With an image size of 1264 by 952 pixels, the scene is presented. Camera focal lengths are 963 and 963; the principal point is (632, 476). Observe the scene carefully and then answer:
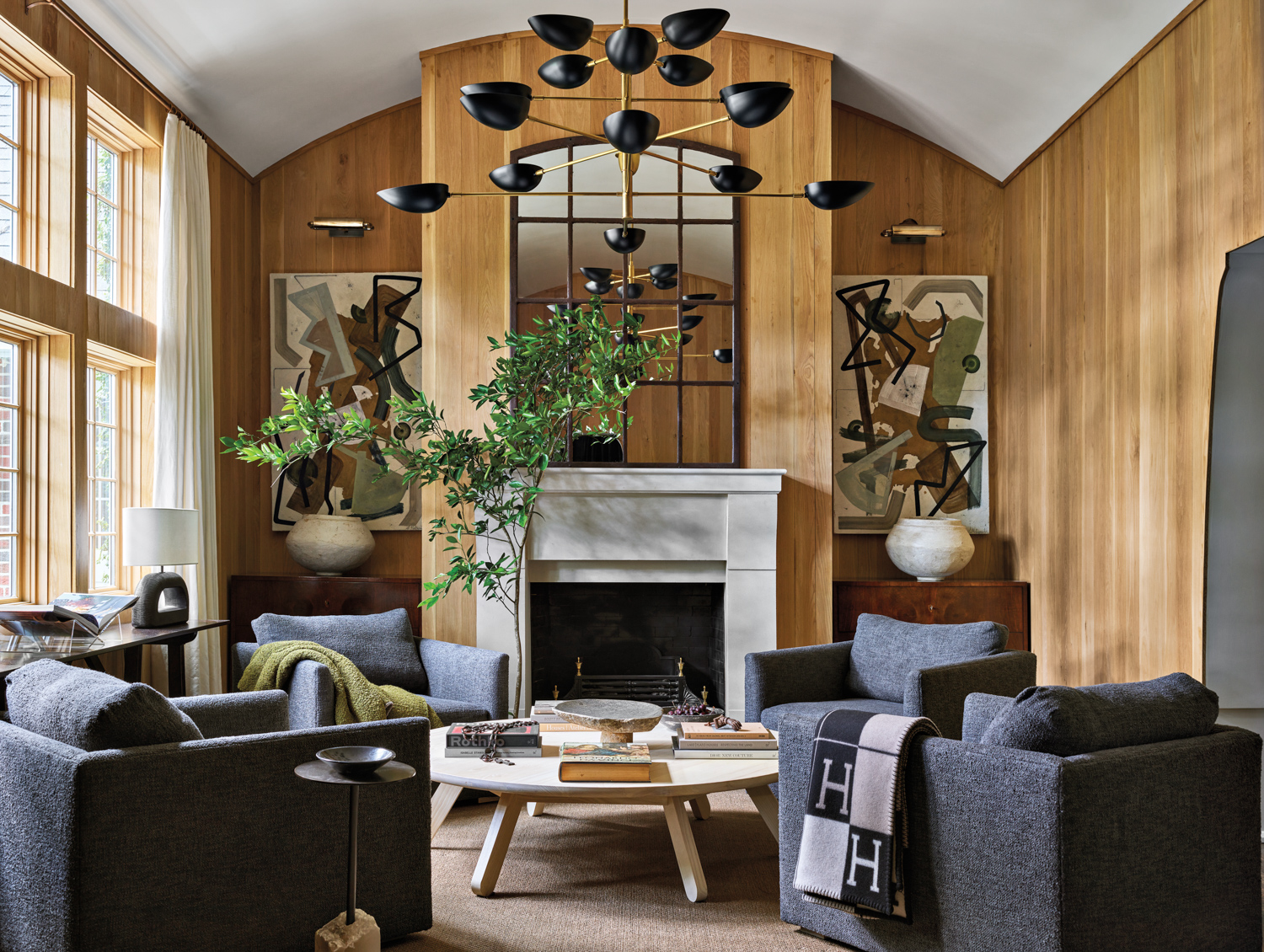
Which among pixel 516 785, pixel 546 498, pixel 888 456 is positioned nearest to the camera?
pixel 516 785

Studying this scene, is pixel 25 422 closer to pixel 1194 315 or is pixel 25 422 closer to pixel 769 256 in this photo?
pixel 769 256

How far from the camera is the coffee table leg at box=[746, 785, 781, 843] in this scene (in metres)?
3.10

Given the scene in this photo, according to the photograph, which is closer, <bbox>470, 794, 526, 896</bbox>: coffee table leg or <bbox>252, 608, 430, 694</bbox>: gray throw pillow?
<bbox>470, 794, 526, 896</bbox>: coffee table leg

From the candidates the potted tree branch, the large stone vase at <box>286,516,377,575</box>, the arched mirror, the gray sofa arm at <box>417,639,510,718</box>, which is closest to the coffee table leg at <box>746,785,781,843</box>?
the gray sofa arm at <box>417,639,510,718</box>

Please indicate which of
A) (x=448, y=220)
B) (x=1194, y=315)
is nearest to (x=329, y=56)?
(x=448, y=220)

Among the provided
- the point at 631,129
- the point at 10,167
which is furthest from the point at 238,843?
the point at 10,167

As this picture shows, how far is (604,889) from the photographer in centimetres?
286

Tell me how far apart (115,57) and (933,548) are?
436cm

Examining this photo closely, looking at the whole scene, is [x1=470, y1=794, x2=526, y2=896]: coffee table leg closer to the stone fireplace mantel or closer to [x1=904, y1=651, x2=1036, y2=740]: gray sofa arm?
[x1=904, y1=651, x2=1036, y2=740]: gray sofa arm

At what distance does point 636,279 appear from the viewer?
496 cm

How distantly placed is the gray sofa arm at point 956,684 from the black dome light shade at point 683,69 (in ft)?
6.68

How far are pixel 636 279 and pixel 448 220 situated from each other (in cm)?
101

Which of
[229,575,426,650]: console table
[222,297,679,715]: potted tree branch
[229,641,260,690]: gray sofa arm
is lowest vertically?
[229,641,260,690]: gray sofa arm

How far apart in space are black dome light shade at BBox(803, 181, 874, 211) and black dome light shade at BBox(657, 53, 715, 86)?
1.93ft
